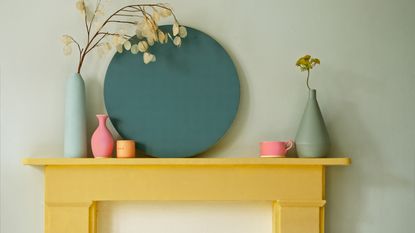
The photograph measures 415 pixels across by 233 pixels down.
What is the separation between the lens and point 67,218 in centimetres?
187

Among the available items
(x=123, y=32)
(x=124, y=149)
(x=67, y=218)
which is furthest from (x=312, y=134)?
(x=67, y=218)

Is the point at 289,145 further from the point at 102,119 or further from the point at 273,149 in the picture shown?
the point at 102,119

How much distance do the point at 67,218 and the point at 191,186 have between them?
456mm

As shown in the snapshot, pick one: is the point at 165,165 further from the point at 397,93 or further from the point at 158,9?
the point at 397,93

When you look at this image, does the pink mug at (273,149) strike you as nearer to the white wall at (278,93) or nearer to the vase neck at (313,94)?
the white wall at (278,93)

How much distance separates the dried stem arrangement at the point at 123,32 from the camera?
187cm

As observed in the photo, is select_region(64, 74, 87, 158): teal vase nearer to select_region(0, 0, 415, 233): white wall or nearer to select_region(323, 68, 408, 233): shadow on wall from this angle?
select_region(0, 0, 415, 233): white wall

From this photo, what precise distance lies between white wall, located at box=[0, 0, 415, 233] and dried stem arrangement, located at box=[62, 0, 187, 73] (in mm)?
58

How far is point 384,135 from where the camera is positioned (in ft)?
6.63

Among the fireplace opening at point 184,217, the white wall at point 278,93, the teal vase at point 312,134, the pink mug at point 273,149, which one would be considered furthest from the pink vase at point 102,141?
the teal vase at point 312,134

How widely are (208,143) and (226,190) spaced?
0.19 meters

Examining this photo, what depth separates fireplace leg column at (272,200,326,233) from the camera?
189 cm

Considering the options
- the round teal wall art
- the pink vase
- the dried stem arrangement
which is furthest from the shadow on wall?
the pink vase

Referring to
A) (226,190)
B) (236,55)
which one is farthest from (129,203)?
(236,55)
